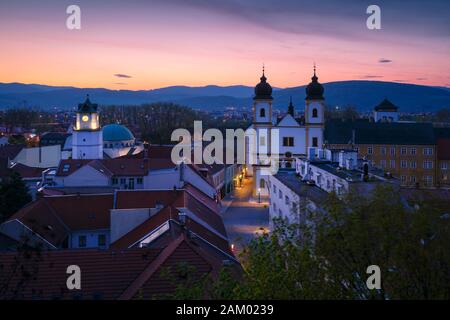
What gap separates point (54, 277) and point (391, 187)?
426 inches

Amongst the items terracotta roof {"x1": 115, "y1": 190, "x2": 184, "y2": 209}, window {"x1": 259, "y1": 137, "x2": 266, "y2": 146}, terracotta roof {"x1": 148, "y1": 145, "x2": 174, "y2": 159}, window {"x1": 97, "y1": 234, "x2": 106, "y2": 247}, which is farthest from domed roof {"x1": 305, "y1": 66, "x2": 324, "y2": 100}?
window {"x1": 97, "y1": 234, "x2": 106, "y2": 247}

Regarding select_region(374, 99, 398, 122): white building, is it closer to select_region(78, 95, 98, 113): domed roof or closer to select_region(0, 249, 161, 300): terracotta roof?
select_region(78, 95, 98, 113): domed roof

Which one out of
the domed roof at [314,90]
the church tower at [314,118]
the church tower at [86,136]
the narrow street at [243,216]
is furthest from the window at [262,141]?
the church tower at [86,136]

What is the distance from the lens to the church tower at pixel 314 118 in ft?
161

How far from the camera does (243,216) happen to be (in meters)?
38.5

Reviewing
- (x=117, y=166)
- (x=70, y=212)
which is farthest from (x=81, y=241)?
(x=117, y=166)

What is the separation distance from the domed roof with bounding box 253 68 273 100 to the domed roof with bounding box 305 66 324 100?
3.59m

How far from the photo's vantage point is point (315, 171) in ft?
86.3

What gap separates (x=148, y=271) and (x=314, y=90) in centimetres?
3658

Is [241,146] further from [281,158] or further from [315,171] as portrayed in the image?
[315,171]

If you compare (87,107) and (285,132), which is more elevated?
(87,107)

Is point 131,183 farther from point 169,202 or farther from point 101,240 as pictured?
point 169,202

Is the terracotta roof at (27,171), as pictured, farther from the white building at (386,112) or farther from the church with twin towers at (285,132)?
the white building at (386,112)
